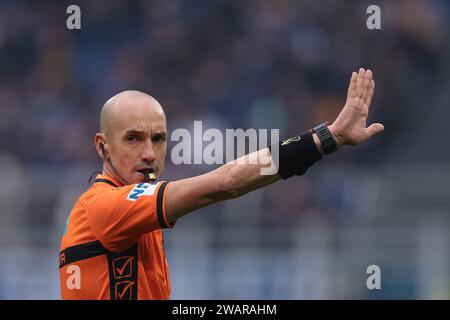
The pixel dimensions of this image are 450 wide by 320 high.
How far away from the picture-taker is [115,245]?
15.2 ft

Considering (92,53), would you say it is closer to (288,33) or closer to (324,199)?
(288,33)

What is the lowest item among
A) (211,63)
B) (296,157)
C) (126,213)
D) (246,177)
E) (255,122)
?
(126,213)

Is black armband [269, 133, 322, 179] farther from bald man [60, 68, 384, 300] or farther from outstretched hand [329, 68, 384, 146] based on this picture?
outstretched hand [329, 68, 384, 146]

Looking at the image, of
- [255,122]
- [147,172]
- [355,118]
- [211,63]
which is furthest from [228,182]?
[211,63]

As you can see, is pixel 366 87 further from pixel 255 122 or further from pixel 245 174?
pixel 255 122

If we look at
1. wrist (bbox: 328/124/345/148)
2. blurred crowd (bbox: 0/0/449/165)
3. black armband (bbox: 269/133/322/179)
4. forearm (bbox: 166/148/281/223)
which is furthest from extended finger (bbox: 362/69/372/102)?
blurred crowd (bbox: 0/0/449/165)

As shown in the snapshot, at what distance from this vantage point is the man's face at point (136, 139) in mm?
4938

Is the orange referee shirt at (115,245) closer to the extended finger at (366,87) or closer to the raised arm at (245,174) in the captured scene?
the raised arm at (245,174)

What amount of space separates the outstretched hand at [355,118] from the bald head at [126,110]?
112 cm

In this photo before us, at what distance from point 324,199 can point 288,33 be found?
154 inches

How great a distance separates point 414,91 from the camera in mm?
14625

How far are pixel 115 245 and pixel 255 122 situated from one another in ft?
29.9

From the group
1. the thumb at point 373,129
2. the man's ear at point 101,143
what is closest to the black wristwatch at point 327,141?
the thumb at point 373,129
